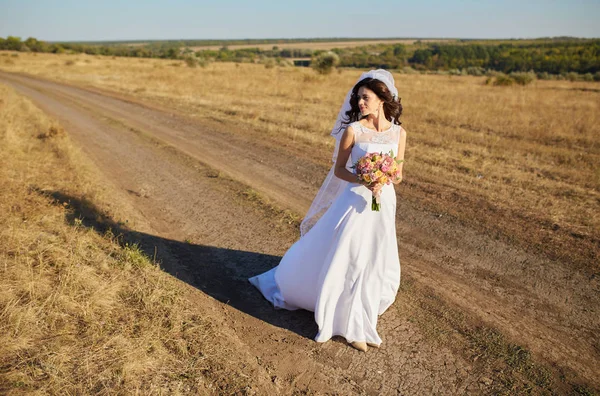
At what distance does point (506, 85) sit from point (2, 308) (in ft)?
106

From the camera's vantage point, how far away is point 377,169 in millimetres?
3574

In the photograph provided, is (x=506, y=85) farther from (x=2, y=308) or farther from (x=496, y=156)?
(x=2, y=308)

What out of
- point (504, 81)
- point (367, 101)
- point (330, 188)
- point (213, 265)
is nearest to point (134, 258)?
point (213, 265)

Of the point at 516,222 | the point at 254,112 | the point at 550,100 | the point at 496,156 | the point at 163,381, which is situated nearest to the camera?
the point at 163,381

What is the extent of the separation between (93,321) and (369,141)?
3008 mm

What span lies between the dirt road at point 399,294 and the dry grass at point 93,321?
40 cm

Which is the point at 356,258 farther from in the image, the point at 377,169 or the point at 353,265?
the point at 377,169

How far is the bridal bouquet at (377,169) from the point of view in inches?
Answer: 140

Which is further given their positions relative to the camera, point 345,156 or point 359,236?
point 345,156

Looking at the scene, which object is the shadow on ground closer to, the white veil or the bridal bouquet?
the white veil

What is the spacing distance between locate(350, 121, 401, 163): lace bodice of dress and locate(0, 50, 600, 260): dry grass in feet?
11.7

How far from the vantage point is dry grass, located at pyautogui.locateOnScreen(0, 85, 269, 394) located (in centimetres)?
317

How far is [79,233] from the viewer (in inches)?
217

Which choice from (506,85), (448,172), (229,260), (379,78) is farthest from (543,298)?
(506,85)
